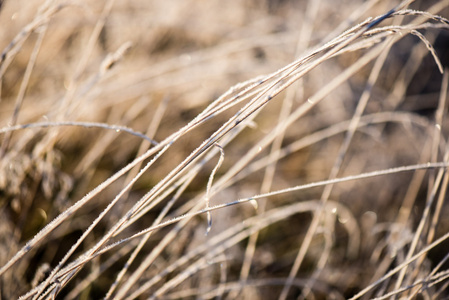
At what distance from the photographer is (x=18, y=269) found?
666mm

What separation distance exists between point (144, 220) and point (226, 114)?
18.9 inches

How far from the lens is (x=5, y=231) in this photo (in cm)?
67

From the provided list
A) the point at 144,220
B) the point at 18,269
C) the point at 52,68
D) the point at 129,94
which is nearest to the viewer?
the point at 18,269

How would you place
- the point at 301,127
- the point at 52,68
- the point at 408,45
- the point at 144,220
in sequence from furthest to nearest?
the point at 408,45
the point at 301,127
the point at 52,68
the point at 144,220

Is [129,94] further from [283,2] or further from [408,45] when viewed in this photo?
[408,45]

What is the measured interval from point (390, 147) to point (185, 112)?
2.26ft

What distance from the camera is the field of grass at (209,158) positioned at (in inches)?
24.2

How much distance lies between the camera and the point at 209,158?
536 mm

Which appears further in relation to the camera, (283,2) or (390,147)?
(283,2)

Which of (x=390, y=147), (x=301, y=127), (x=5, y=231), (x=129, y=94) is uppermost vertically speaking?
(x=129, y=94)

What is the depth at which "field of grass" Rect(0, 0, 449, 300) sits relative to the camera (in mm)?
615

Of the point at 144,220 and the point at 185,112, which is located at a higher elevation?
the point at 185,112

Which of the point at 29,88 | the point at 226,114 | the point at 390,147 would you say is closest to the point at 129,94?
the point at 29,88

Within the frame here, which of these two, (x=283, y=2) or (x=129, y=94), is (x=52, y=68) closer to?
(x=129, y=94)
